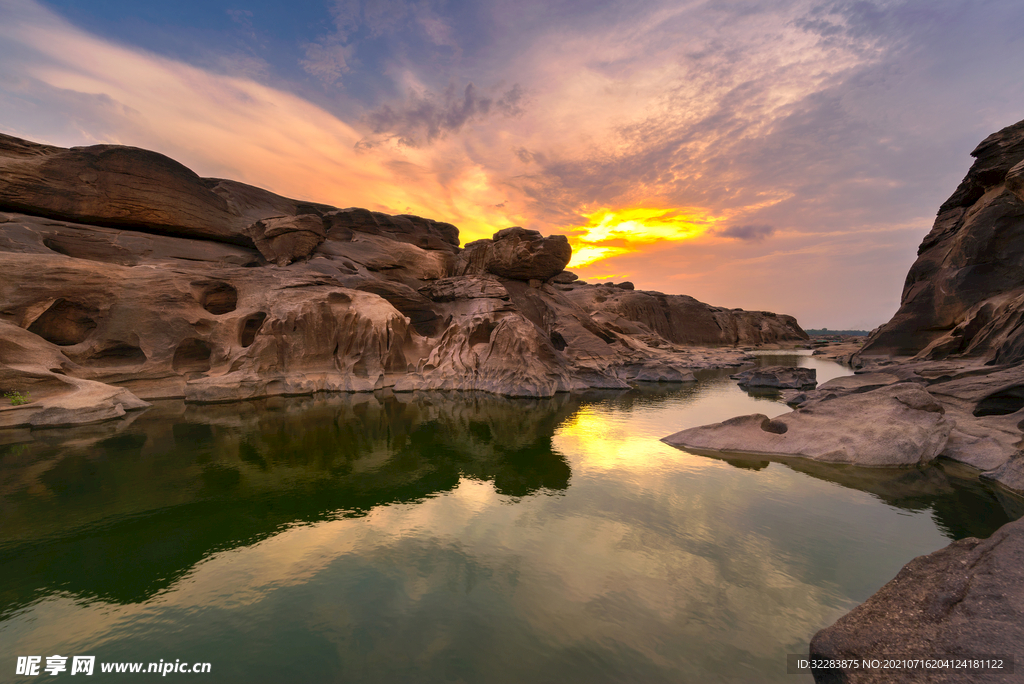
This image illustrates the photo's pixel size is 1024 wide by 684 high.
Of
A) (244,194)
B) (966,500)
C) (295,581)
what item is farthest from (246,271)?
(966,500)

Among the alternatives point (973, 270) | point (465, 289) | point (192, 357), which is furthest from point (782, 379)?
point (192, 357)

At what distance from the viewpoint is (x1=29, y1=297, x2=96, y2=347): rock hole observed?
54.6 ft

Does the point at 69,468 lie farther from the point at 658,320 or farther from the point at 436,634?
the point at 658,320

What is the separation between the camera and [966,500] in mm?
7363

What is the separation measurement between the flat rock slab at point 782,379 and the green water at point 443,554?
16921mm

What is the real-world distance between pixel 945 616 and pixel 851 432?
807cm

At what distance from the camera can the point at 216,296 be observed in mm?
21469

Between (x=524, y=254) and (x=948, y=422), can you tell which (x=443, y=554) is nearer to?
(x=948, y=422)

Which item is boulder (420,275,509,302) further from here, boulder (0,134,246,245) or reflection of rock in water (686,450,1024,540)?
reflection of rock in water (686,450,1024,540)

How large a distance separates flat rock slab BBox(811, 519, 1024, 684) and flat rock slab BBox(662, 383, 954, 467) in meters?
6.02

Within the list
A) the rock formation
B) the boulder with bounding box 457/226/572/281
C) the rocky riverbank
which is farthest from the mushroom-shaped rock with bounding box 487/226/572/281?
the rocky riverbank

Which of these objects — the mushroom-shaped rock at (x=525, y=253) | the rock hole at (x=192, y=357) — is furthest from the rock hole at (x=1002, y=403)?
the rock hole at (x=192, y=357)

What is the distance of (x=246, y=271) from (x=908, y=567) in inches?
1072

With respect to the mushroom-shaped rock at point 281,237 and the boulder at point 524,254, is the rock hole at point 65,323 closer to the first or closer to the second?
the mushroom-shaped rock at point 281,237
